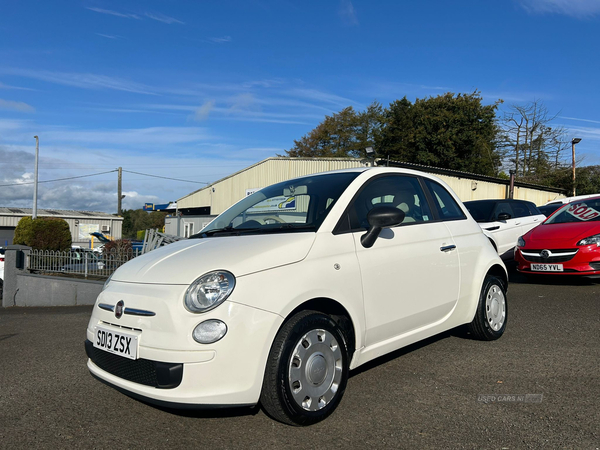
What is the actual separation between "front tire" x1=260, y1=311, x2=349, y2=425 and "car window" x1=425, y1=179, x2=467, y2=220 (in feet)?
5.90

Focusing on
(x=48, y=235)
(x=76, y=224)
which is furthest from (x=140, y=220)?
(x=48, y=235)

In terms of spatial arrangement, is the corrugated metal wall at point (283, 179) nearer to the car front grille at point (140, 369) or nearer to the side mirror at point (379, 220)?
the side mirror at point (379, 220)

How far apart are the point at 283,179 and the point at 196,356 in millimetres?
27147

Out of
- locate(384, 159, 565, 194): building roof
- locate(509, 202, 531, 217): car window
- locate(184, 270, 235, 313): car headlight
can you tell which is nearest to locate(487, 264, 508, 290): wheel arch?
locate(184, 270, 235, 313): car headlight

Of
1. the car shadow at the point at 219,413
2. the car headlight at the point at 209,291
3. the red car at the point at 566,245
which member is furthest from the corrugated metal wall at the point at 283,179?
the car headlight at the point at 209,291

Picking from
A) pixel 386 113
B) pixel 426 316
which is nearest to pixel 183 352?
pixel 426 316

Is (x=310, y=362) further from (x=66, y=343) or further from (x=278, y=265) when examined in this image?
(x=66, y=343)

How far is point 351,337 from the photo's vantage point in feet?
10.6

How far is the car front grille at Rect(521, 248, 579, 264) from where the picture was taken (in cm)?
777

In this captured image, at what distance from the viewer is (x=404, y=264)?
360cm

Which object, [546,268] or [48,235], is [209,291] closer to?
[546,268]

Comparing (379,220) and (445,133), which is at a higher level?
(445,133)

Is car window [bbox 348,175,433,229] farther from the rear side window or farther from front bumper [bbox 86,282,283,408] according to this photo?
the rear side window

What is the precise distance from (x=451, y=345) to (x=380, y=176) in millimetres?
1876
